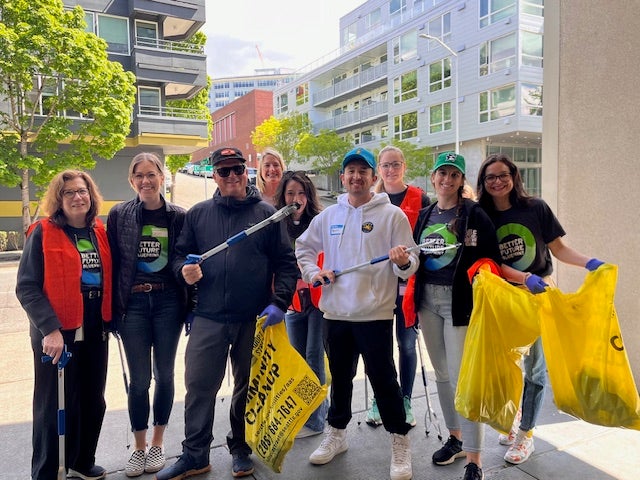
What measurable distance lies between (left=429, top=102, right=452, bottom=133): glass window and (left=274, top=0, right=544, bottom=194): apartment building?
0.19 feet

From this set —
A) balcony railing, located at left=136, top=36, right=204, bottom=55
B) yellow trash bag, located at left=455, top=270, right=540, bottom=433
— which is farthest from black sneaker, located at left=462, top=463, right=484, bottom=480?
balcony railing, located at left=136, top=36, right=204, bottom=55

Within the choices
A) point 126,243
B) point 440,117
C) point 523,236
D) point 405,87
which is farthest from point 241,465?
point 405,87

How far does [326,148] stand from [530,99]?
1412cm

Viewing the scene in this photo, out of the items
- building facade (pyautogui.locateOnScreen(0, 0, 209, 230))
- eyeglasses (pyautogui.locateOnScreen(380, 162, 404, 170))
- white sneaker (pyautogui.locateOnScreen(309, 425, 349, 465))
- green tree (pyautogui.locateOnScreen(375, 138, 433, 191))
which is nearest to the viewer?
white sneaker (pyautogui.locateOnScreen(309, 425, 349, 465))

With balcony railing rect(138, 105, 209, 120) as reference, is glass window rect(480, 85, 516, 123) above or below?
above

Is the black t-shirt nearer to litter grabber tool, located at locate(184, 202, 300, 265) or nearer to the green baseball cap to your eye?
the green baseball cap

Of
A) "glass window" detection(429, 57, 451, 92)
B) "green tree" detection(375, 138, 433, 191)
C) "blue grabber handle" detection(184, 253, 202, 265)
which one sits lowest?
"blue grabber handle" detection(184, 253, 202, 265)

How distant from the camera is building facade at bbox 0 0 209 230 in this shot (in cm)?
2266

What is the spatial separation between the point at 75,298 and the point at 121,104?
1711 cm

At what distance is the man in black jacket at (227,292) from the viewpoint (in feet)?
9.73

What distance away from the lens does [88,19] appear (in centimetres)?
2222

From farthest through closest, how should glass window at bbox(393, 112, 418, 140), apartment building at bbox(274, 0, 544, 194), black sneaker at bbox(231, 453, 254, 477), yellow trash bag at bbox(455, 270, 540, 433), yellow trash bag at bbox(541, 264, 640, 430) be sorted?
glass window at bbox(393, 112, 418, 140)
apartment building at bbox(274, 0, 544, 194)
black sneaker at bbox(231, 453, 254, 477)
yellow trash bag at bbox(455, 270, 540, 433)
yellow trash bag at bbox(541, 264, 640, 430)

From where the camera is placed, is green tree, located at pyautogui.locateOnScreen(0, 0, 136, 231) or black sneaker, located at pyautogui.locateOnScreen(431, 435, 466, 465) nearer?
black sneaker, located at pyautogui.locateOnScreen(431, 435, 466, 465)

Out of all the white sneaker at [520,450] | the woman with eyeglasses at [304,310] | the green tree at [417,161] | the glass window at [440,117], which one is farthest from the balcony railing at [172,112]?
the white sneaker at [520,450]
